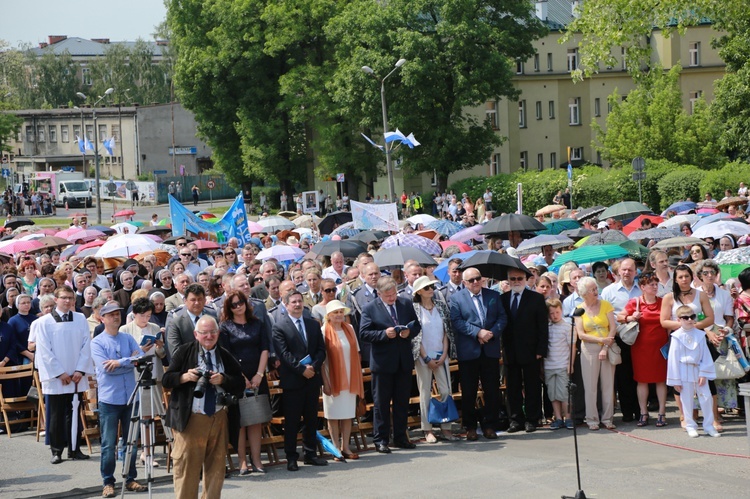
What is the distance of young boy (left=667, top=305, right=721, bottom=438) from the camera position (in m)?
12.3

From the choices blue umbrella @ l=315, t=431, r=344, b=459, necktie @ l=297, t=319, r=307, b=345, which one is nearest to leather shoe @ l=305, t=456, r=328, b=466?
blue umbrella @ l=315, t=431, r=344, b=459

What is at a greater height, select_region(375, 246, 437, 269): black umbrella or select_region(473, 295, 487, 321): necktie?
select_region(375, 246, 437, 269): black umbrella

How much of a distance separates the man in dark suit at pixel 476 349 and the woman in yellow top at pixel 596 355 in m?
0.96

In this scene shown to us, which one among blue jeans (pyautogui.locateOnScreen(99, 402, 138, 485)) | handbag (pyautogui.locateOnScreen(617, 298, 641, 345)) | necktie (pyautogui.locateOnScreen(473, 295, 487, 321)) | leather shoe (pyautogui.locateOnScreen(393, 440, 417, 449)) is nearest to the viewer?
blue jeans (pyautogui.locateOnScreen(99, 402, 138, 485))

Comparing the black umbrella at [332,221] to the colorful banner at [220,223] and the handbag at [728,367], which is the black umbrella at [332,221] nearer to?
the colorful banner at [220,223]

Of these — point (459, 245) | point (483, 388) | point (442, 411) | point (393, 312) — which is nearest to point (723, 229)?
point (459, 245)

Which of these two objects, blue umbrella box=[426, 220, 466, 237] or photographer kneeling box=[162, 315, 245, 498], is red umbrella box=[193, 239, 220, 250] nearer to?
blue umbrella box=[426, 220, 466, 237]

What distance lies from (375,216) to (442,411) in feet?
41.1

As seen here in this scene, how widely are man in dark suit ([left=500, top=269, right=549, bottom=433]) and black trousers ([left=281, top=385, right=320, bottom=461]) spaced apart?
96.6 inches

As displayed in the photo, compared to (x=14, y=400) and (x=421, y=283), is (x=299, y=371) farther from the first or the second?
(x=14, y=400)

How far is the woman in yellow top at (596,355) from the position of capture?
42.1 ft

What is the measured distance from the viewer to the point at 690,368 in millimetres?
12414

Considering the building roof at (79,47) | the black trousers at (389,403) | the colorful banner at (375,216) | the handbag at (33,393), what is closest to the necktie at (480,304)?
the black trousers at (389,403)

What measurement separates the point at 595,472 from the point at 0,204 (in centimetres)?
6942
